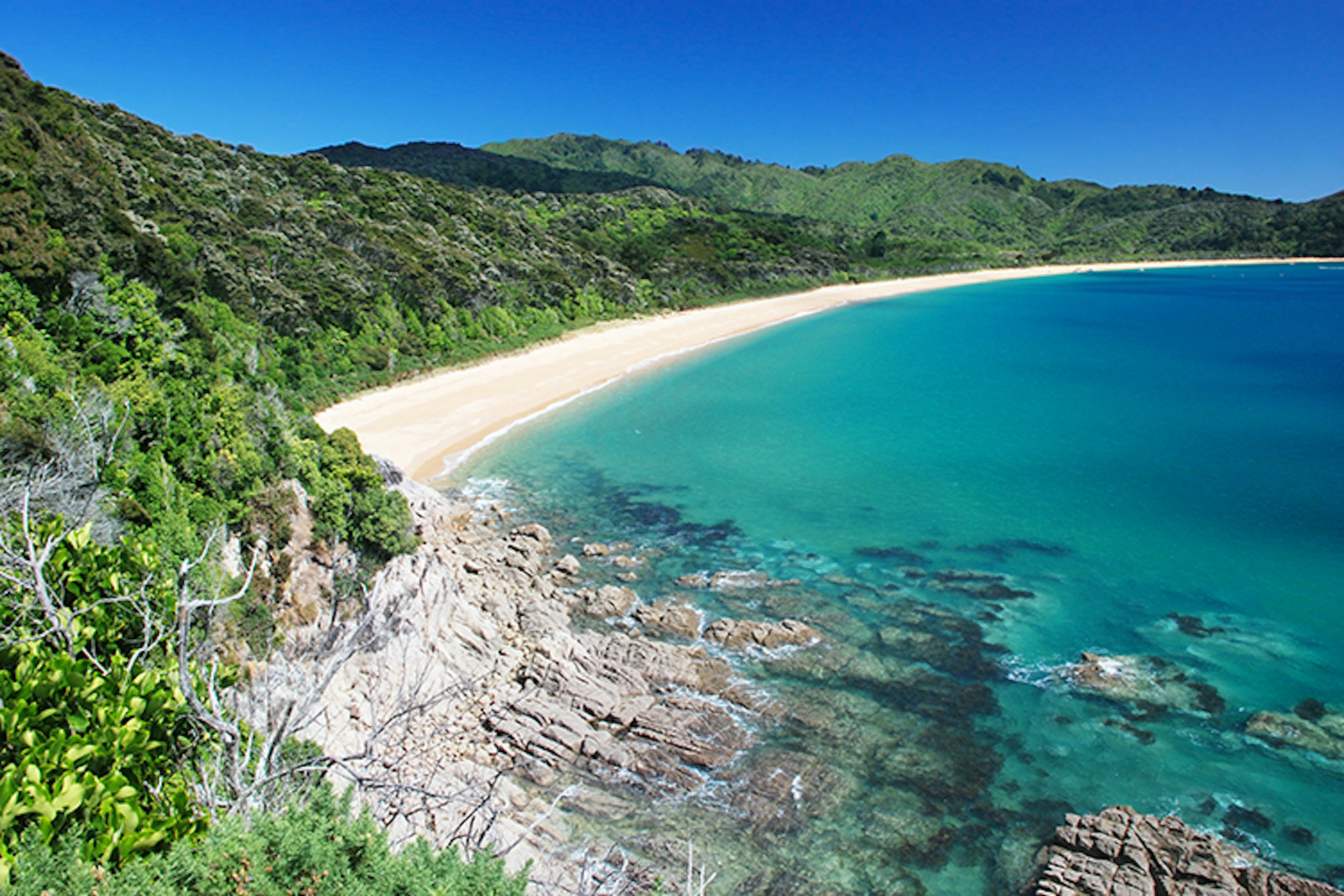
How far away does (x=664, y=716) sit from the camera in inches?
587

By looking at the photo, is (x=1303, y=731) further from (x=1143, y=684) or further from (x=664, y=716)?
(x=664, y=716)

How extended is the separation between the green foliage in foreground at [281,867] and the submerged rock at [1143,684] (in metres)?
14.0

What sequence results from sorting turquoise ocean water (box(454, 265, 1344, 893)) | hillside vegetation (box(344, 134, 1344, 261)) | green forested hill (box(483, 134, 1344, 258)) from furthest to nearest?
green forested hill (box(483, 134, 1344, 258))
hillside vegetation (box(344, 134, 1344, 261))
turquoise ocean water (box(454, 265, 1344, 893))

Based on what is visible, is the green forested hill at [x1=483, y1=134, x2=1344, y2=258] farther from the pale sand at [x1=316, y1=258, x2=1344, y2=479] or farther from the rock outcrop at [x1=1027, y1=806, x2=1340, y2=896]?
the rock outcrop at [x1=1027, y1=806, x2=1340, y2=896]

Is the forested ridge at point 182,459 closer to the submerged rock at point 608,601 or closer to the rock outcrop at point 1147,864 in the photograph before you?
the submerged rock at point 608,601

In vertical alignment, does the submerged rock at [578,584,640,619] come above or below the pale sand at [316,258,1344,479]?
below

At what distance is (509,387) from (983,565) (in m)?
29.1

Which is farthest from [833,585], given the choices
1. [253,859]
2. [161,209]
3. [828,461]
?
[161,209]

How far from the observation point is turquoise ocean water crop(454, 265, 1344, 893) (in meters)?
12.7

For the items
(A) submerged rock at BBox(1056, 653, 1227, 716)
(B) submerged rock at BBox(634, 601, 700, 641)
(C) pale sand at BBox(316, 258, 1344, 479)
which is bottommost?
(A) submerged rock at BBox(1056, 653, 1227, 716)

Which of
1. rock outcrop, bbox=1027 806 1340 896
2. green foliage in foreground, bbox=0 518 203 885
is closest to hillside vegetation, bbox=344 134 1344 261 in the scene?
rock outcrop, bbox=1027 806 1340 896

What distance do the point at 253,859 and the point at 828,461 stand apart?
28.8 m

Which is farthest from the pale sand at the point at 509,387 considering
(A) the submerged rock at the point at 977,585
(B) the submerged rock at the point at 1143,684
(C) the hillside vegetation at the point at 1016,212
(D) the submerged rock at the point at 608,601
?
(C) the hillside vegetation at the point at 1016,212

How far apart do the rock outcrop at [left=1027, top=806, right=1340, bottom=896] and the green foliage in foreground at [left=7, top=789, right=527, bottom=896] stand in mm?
8809
